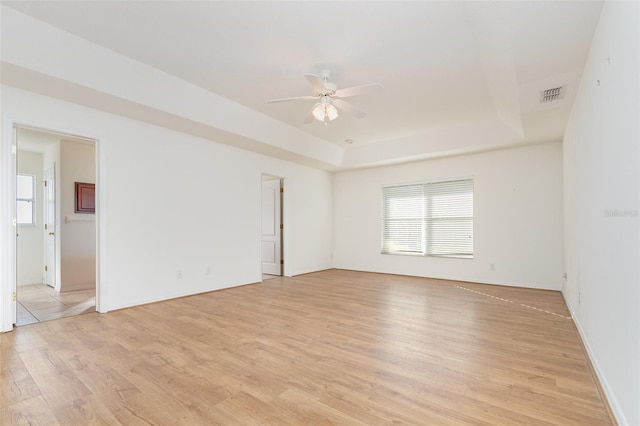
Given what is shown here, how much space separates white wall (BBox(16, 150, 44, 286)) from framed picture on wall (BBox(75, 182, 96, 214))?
115 cm

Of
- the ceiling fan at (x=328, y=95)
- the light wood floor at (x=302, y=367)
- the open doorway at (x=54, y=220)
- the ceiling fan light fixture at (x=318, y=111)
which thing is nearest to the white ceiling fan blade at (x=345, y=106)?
the ceiling fan at (x=328, y=95)

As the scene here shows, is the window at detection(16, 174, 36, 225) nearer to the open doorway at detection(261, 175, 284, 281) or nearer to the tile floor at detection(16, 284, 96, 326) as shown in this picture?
the tile floor at detection(16, 284, 96, 326)

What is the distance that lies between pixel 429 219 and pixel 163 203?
4.94m

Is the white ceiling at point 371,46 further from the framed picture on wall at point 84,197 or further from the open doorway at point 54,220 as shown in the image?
the framed picture on wall at point 84,197

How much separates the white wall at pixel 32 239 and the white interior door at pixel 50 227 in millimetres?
190

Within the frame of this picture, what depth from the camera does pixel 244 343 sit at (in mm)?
2842

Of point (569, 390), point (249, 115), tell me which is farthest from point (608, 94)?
point (249, 115)

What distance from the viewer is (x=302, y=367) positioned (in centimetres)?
236

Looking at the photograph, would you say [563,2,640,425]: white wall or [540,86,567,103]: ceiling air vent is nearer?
[563,2,640,425]: white wall

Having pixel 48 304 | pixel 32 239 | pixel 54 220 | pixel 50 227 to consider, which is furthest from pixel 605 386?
pixel 32 239

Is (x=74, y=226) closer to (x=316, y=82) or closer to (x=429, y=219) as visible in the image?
(x=316, y=82)

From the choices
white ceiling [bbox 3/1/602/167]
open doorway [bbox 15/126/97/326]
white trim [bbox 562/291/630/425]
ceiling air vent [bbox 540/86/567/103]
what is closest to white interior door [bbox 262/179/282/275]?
white ceiling [bbox 3/1/602/167]

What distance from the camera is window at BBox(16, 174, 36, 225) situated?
579cm

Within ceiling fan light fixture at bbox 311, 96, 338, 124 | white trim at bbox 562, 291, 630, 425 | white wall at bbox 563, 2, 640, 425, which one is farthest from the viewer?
ceiling fan light fixture at bbox 311, 96, 338, 124
